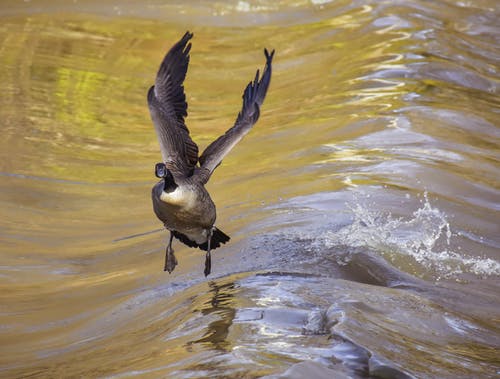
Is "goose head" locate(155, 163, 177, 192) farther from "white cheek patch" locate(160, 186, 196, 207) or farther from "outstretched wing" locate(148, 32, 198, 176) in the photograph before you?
"outstretched wing" locate(148, 32, 198, 176)

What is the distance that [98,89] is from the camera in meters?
15.1

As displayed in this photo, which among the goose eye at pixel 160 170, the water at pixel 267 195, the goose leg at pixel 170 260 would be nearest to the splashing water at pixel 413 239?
the water at pixel 267 195

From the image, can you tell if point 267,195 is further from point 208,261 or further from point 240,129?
point 208,261

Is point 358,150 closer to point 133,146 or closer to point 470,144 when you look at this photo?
point 470,144

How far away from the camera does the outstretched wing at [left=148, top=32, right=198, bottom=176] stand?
672cm

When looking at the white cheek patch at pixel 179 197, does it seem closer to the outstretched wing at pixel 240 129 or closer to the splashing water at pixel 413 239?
the outstretched wing at pixel 240 129

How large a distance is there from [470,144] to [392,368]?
22.1 feet

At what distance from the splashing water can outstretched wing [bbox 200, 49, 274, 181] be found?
→ 1.15m

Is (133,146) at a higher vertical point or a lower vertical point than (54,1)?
lower

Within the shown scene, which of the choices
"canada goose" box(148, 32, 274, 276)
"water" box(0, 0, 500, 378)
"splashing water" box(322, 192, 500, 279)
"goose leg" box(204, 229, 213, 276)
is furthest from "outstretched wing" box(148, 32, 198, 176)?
"splashing water" box(322, 192, 500, 279)

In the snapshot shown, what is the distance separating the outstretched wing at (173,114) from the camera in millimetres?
6723

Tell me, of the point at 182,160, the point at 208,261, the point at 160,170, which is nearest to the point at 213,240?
the point at 208,261

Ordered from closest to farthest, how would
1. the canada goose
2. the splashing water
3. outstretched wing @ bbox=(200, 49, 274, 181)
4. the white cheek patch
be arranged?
the white cheek patch < the canada goose < outstretched wing @ bbox=(200, 49, 274, 181) < the splashing water

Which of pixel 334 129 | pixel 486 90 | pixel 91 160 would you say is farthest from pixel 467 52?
pixel 91 160
